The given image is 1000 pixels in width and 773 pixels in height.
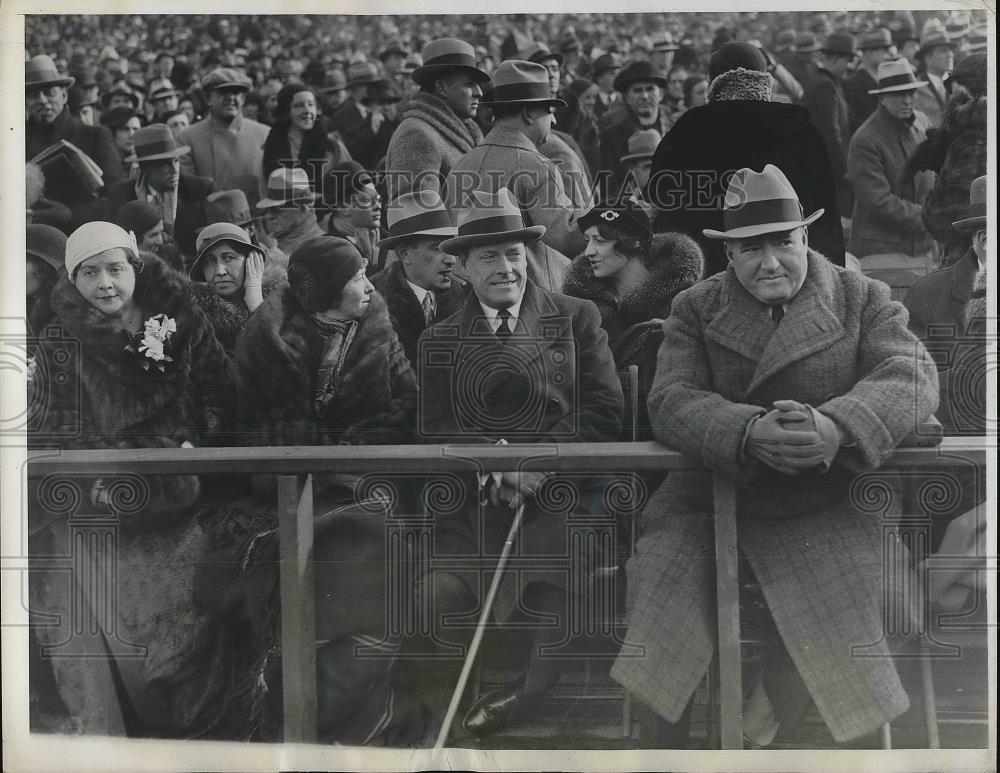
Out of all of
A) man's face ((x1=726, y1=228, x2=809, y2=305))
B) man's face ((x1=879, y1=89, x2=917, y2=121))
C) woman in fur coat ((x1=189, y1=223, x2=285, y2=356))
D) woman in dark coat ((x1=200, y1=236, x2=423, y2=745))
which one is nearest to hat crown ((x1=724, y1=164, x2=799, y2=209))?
man's face ((x1=726, y1=228, x2=809, y2=305))

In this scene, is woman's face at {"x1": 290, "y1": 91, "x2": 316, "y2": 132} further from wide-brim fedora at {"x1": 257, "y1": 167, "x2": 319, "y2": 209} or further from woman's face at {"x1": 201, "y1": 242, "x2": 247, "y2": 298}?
woman's face at {"x1": 201, "y1": 242, "x2": 247, "y2": 298}

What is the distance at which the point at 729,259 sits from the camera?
16.1ft

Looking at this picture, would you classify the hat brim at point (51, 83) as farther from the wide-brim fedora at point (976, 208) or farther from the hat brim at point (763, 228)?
the wide-brim fedora at point (976, 208)

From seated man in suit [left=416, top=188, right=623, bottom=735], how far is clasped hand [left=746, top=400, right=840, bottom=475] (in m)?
0.57

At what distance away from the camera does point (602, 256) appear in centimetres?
498

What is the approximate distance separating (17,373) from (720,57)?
3.16 m

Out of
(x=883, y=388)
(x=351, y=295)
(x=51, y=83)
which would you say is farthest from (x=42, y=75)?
(x=883, y=388)

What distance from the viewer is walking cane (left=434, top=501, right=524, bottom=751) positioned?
16.2 feet

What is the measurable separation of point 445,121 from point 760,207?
1316 millimetres

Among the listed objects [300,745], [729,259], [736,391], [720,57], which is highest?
[720,57]

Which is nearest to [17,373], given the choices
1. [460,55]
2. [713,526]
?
[460,55]

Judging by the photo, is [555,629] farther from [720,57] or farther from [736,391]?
[720,57]

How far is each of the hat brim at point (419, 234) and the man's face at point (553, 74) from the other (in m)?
0.70

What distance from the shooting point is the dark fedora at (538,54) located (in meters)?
5.00
